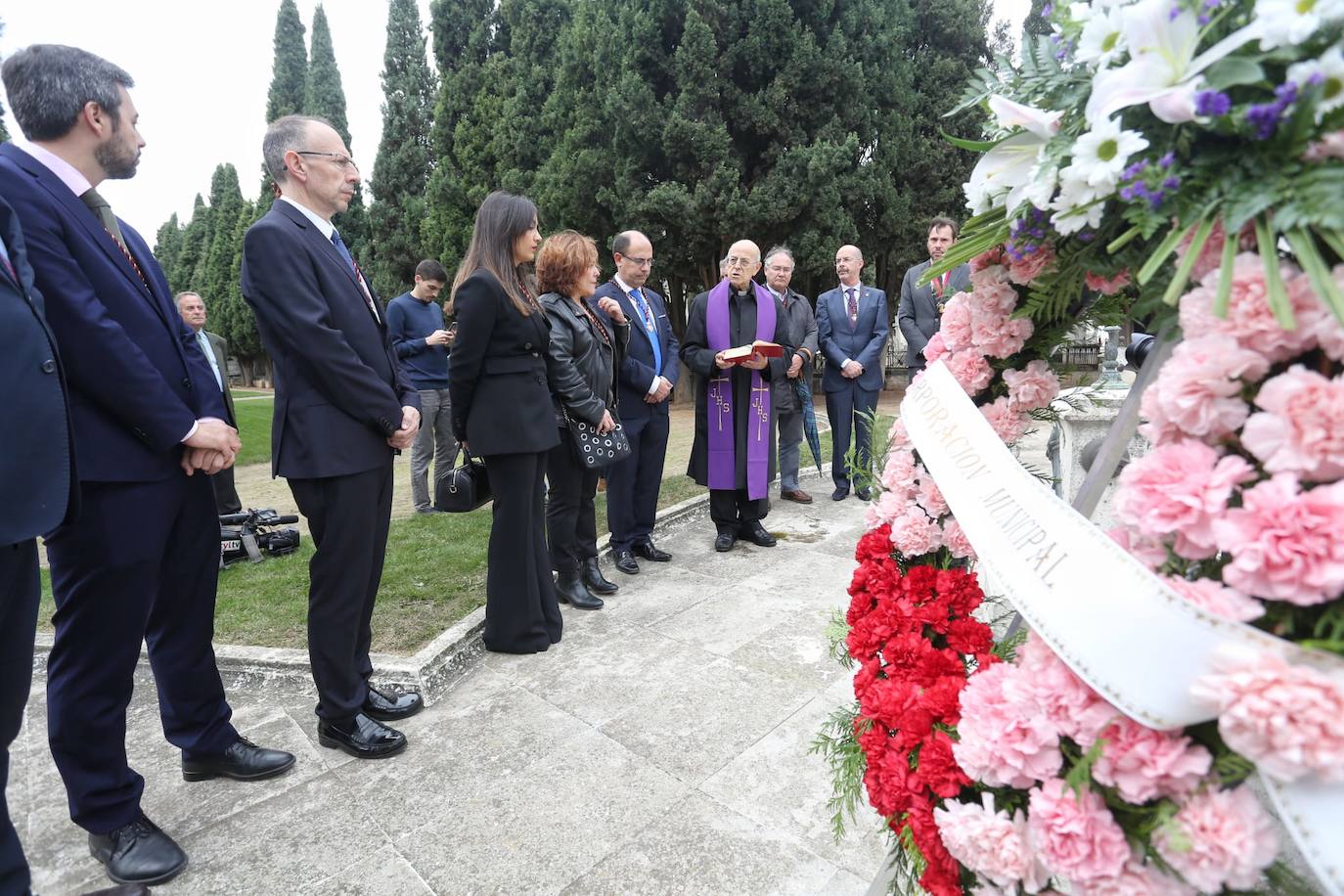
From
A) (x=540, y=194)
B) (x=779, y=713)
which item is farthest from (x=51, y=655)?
(x=540, y=194)

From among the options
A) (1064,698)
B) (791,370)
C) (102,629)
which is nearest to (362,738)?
(102,629)

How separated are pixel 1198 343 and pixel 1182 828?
0.65 meters

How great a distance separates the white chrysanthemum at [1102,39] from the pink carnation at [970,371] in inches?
25.4

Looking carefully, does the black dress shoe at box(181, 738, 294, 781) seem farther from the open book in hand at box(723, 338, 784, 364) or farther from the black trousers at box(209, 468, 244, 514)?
the black trousers at box(209, 468, 244, 514)

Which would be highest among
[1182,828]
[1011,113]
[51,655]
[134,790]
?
[1011,113]

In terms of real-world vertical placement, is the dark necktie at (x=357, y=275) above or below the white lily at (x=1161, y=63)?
below

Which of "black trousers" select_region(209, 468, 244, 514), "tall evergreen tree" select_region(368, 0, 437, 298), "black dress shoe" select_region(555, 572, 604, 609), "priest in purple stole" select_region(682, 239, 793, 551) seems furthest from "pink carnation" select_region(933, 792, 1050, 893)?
"tall evergreen tree" select_region(368, 0, 437, 298)

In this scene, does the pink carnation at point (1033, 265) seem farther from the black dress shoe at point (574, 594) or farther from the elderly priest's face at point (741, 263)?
the elderly priest's face at point (741, 263)

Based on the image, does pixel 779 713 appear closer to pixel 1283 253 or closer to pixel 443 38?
pixel 1283 253

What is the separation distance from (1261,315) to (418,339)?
21.4ft

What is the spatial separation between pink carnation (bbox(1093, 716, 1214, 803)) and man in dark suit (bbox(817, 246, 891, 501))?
5559mm

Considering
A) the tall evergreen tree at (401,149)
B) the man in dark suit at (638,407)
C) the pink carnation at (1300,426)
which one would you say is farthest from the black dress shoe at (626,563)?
the tall evergreen tree at (401,149)

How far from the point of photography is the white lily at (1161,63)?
3.39 ft

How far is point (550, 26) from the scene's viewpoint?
1816 cm
